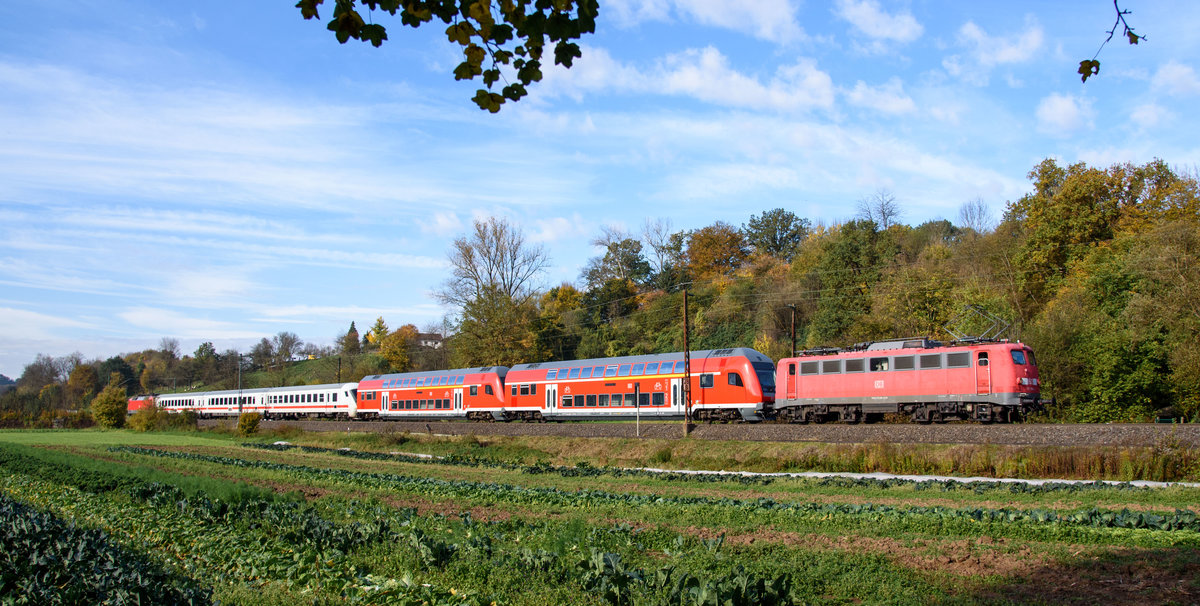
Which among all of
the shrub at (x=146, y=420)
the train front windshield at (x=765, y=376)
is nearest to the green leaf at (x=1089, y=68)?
the train front windshield at (x=765, y=376)

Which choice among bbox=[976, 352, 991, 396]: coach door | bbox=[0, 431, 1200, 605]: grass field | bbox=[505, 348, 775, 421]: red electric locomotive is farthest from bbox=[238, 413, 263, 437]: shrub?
bbox=[976, 352, 991, 396]: coach door

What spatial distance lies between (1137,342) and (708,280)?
47878 mm

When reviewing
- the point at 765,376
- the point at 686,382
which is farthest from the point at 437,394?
the point at 765,376

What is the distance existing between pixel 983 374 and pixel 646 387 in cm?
1719

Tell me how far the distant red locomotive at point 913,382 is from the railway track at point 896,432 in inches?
120

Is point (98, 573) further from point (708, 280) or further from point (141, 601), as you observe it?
point (708, 280)

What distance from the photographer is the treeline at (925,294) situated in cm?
4000

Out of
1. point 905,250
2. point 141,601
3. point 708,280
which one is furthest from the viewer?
point 708,280

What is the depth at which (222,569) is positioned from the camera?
39.7 feet

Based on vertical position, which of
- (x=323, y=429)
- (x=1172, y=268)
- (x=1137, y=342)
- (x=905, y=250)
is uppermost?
(x=905, y=250)

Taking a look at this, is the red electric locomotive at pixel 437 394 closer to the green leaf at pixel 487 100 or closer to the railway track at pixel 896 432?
the railway track at pixel 896 432

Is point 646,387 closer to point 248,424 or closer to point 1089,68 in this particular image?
point 248,424

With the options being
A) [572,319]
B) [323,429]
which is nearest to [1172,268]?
[323,429]

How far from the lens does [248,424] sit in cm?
5762
